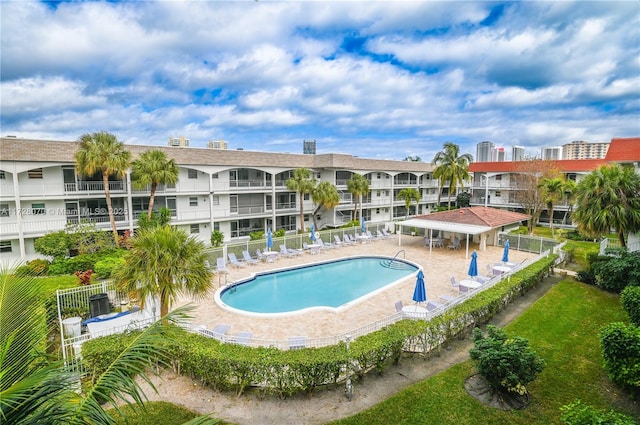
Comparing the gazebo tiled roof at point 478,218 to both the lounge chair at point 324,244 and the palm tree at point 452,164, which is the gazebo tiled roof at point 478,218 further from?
the palm tree at point 452,164

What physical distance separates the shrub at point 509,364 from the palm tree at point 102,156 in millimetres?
23458

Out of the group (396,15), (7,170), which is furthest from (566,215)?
(7,170)

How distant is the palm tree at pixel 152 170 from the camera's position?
24.3 metres

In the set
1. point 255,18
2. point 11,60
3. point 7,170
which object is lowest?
point 7,170

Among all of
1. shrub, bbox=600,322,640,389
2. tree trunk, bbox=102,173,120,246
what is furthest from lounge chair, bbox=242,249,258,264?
shrub, bbox=600,322,640,389

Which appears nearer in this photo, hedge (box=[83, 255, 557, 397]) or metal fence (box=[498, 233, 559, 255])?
hedge (box=[83, 255, 557, 397])

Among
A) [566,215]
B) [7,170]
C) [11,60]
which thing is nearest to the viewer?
[11,60]

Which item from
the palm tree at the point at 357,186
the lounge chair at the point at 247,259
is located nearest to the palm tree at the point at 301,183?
the palm tree at the point at 357,186

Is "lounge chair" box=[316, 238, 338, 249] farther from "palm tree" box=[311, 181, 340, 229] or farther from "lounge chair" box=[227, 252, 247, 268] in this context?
"lounge chair" box=[227, 252, 247, 268]

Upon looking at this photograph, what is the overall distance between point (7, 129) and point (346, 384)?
2709 centimetres

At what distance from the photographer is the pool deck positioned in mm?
13352

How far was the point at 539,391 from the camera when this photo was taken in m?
9.11

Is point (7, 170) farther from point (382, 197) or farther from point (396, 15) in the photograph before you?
point (382, 197)

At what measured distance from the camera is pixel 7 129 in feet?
74.1
